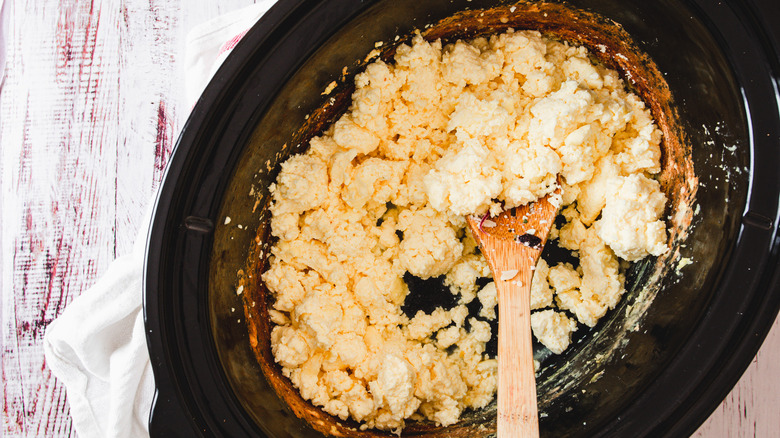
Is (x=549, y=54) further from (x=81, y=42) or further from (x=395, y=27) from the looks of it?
(x=81, y=42)

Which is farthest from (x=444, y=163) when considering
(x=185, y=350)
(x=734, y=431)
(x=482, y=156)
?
(x=734, y=431)

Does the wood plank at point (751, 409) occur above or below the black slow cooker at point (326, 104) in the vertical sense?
below

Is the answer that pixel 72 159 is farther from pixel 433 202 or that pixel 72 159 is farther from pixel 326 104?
pixel 433 202

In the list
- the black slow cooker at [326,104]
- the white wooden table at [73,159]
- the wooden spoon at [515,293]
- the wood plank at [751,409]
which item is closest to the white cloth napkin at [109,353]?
the white wooden table at [73,159]

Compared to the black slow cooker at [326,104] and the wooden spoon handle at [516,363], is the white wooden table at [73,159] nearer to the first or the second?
the black slow cooker at [326,104]

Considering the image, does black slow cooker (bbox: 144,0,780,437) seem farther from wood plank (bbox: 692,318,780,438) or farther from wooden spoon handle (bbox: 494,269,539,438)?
wood plank (bbox: 692,318,780,438)

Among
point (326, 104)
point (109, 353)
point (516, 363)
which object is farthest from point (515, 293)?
point (109, 353)

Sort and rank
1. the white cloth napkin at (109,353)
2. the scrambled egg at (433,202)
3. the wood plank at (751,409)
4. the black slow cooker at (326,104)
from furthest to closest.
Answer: the wood plank at (751,409)
the white cloth napkin at (109,353)
the scrambled egg at (433,202)
the black slow cooker at (326,104)
